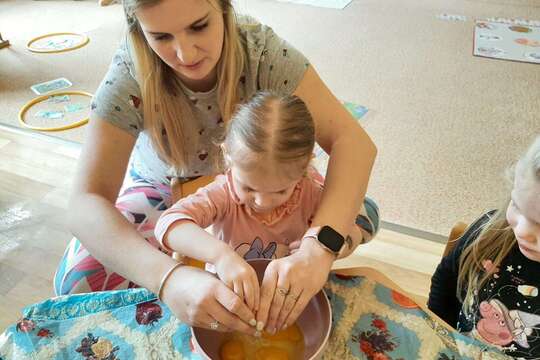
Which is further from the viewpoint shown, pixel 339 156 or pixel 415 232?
pixel 415 232

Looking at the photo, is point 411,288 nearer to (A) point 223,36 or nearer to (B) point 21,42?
(A) point 223,36

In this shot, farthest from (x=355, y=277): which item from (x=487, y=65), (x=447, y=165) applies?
(x=487, y=65)

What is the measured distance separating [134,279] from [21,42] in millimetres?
2655

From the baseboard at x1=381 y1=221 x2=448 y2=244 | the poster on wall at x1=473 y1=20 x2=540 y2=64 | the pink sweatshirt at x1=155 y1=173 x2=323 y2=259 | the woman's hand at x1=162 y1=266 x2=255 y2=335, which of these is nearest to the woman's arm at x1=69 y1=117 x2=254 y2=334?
the woman's hand at x1=162 y1=266 x2=255 y2=335

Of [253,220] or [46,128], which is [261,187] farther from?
[46,128]

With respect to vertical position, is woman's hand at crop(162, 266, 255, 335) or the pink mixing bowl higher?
woman's hand at crop(162, 266, 255, 335)

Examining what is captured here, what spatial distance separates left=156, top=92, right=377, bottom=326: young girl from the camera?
0.68 m

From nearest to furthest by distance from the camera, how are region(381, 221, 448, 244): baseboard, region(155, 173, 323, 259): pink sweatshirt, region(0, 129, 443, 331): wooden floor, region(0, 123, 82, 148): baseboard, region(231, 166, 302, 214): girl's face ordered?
region(231, 166, 302, 214): girl's face → region(155, 173, 323, 259): pink sweatshirt → region(0, 129, 443, 331): wooden floor → region(381, 221, 448, 244): baseboard → region(0, 123, 82, 148): baseboard

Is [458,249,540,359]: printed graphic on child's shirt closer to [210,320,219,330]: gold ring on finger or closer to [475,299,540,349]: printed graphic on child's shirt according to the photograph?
[475,299,540,349]: printed graphic on child's shirt

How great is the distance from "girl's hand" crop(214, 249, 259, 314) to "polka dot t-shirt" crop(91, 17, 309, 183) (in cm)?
38

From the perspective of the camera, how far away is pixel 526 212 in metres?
0.68

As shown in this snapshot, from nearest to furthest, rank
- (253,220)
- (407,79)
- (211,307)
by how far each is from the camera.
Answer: (211,307) → (253,220) → (407,79)

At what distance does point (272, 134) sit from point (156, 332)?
33cm

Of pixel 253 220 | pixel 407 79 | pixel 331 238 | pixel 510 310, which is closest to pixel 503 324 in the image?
pixel 510 310
